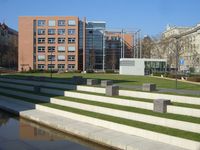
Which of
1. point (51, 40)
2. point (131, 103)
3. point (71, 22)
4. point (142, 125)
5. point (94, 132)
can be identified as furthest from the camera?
point (51, 40)

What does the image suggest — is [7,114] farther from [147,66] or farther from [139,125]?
[147,66]

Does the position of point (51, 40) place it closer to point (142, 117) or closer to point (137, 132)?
point (142, 117)

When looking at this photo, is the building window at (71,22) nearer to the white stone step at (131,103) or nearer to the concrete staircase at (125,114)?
the concrete staircase at (125,114)

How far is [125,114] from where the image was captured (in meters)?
16.7

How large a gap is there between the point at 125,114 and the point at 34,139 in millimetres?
4332

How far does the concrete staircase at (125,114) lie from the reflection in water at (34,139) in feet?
5.64

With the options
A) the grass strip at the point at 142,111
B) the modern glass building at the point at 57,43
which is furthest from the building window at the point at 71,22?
→ the grass strip at the point at 142,111

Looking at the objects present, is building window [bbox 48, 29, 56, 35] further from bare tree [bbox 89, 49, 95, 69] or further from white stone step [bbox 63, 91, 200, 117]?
white stone step [bbox 63, 91, 200, 117]

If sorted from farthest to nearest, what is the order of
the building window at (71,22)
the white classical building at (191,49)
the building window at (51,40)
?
the building window at (51,40) < the building window at (71,22) < the white classical building at (191,49)

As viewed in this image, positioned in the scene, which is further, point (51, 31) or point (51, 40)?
point (51, 40)

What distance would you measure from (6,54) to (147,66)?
74.3m

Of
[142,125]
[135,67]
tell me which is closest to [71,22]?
[135,67]

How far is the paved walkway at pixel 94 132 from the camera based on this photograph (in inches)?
508

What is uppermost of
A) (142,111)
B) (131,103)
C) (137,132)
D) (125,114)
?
(131,103)
